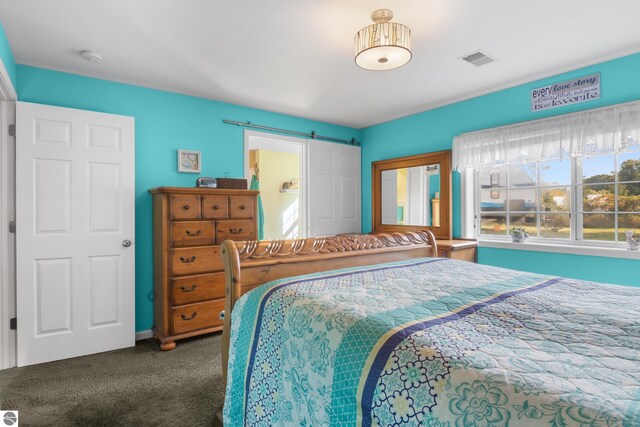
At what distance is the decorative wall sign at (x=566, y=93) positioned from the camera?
8.85 feet

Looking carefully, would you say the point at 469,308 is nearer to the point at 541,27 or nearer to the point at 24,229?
the point at 541,27

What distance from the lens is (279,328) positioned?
125 cm

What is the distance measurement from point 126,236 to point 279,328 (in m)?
2.31

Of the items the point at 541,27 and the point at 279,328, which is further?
the point at 541,27

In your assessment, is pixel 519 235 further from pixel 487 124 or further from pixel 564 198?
pixel 487 124

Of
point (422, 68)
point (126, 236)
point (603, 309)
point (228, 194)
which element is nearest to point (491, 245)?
point (422, 68)

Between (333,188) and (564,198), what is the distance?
2601 millimetres

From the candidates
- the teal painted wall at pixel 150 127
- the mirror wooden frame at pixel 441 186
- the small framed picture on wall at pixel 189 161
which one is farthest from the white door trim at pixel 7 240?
the mirror wooden frame at pixel 441 186

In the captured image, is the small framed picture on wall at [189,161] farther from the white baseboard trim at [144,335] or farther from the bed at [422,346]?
the bed at [422,346]

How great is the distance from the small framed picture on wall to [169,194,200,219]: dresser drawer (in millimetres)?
576

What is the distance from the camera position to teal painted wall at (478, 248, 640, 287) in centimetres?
257

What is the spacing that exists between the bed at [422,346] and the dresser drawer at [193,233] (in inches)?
55.9

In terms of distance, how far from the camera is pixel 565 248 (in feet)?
9.48

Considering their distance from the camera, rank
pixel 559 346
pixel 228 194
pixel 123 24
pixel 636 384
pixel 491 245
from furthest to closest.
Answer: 1. pixel 491 245
2. pixel 228 194
3. pixel 123 24
4. pixel 559 346
5. pixel 636 384
